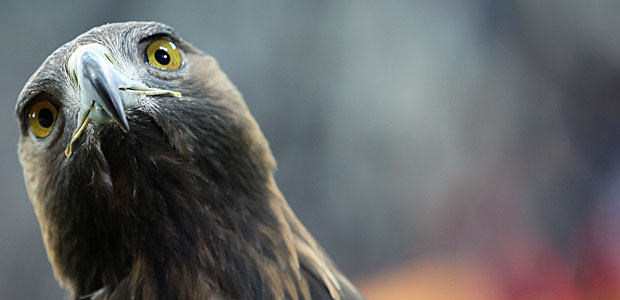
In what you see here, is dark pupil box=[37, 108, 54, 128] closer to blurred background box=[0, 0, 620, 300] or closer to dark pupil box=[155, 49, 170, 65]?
dark pupil box=[155, 49, 170, 65]

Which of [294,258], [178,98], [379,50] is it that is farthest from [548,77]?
[178,98]

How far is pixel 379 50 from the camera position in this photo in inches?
93.7

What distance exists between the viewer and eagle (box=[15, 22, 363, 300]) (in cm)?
113

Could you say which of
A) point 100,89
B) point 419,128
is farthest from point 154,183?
point 419,128

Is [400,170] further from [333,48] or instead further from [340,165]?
[333,48]

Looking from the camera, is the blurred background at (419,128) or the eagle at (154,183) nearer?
the eagle at (154,183)

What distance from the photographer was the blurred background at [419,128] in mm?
2031

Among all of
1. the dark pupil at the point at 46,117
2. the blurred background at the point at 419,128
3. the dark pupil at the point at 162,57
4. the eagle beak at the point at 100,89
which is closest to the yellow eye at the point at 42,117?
the dark pupil at the point at 46,117

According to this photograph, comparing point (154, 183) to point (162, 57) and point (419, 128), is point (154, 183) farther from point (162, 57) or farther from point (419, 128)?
point (419, 128)

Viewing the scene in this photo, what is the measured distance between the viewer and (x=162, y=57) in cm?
130

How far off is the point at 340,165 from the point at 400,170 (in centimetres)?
27

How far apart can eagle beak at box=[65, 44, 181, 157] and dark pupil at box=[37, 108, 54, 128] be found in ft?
0.50

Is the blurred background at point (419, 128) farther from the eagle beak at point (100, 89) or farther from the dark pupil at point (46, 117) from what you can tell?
the eagle beak at point (100, 89)

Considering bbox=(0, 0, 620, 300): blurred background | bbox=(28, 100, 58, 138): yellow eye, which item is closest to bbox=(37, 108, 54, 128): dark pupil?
bbox=(28, 100, 58, 138): yellow eye
